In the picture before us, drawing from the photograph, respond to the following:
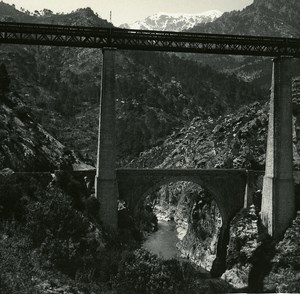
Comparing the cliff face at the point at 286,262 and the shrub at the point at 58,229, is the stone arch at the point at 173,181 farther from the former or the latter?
the shrub at the point at 58,229

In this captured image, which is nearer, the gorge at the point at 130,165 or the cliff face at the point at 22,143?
the gorge at the point at 130,165

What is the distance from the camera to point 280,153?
4772 centimetres

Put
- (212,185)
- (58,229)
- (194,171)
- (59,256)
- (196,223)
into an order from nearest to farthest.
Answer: (59,256) < (58,229) < (194,171) < (212,185) < (196,223)

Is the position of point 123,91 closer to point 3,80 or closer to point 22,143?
point 3,80

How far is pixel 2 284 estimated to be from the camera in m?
22.9

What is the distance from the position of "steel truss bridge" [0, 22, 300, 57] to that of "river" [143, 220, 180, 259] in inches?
1051

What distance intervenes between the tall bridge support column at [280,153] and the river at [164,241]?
624 inches

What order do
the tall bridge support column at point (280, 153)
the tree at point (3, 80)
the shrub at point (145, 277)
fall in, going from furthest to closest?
the tree at point (3, 80) → the tall bridge support column at point (280, 153) → the shrub at point (145, 277)

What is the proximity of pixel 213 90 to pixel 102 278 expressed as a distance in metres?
114

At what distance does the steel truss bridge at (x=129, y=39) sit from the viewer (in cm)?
4419

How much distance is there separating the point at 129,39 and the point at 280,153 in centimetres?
1895

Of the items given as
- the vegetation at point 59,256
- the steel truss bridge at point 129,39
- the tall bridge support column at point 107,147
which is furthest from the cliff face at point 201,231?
the steel truss bridge at point 129,39

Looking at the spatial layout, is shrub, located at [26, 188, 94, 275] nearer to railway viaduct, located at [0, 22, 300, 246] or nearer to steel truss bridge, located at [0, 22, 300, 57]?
railway viaduct, located at [0, 22, 300, 246]

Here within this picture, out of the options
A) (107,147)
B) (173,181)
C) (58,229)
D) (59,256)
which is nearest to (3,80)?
(107,147)
